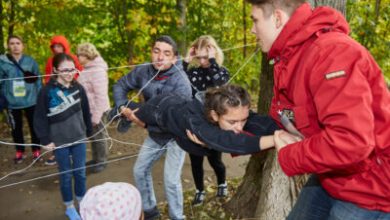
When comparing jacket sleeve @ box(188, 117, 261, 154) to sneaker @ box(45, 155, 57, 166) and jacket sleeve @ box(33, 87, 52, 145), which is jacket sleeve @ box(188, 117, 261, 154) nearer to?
jacket sleeve @ box(33, 87, 52, 145)

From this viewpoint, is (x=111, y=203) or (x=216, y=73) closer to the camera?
(x=111, y=203)

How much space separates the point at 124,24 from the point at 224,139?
17.1 ft

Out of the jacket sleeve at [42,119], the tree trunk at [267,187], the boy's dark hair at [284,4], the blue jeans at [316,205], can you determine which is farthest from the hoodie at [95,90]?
the boy's dark hair at [284,4]

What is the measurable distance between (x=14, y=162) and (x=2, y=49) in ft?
7.70

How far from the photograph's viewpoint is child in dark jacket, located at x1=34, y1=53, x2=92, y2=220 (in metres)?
3.61

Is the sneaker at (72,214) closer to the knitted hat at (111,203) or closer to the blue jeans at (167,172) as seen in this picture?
the blue jeans at (167,172)

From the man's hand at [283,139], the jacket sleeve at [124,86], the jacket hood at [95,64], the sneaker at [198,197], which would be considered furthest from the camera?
the jacket hood at [95,64]

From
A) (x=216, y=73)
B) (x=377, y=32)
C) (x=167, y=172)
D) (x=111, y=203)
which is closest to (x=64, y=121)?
(x=167, y=172)

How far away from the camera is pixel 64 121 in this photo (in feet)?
12.1

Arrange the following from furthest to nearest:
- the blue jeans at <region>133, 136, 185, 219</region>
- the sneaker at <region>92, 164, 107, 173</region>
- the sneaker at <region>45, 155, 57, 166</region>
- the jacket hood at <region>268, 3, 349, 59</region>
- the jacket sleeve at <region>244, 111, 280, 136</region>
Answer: the sneaker at <region>45, 155, 57, 166</region> → the sneaker at <region>92, 164, 107, 173</region> → the blue jeans at <region>133, 136, 185, 219</region> → the jacket sleeve at <region>244, 111, 280, 136</region> → the jacket hood at <region>268, 3, 349, 59</region>

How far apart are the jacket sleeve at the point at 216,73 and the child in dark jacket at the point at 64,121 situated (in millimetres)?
1379

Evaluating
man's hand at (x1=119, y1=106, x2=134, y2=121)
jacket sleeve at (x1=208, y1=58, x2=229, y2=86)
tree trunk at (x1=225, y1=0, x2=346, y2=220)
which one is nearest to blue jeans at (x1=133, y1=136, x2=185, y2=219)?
man's hand at (x1=119, y1=106, x2=134, y2=121)

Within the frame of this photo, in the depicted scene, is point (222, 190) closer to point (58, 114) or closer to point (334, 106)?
point (58, 114)

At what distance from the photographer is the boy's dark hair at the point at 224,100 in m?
2.34
